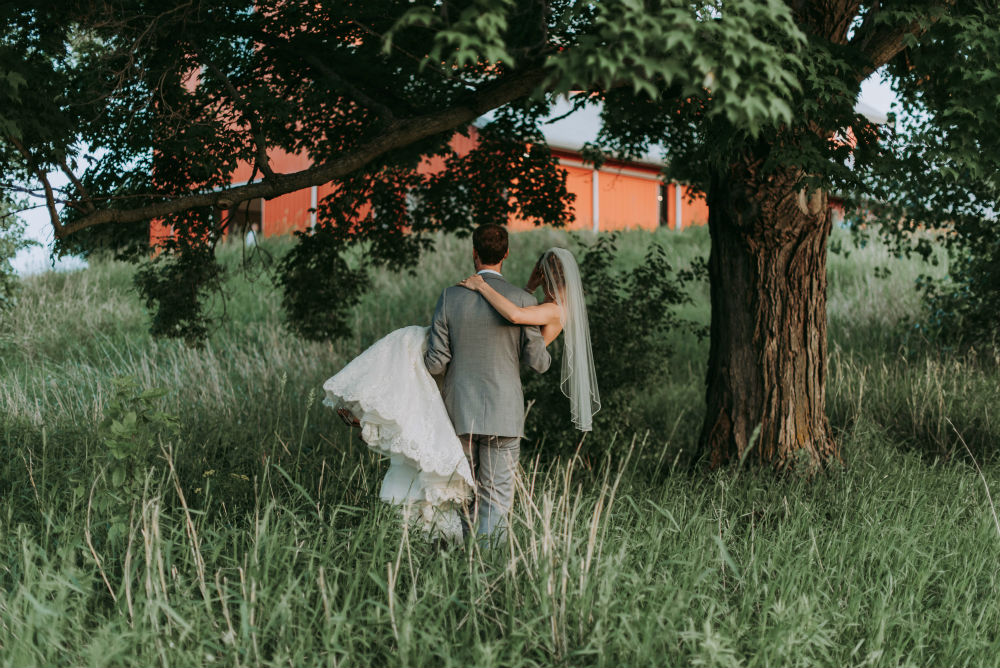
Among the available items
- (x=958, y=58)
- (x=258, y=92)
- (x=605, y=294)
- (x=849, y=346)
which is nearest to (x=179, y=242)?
(x=258, y=92)

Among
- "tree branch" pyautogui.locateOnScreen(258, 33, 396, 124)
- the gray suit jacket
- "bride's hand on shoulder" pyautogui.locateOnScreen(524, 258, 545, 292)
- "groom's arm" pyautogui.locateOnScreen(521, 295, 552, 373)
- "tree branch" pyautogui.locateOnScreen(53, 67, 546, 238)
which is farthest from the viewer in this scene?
"tree branch" pyautogui.locateOnScreen(258, 33, 396, 124)

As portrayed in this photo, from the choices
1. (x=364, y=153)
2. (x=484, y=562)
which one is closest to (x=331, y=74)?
(x=364, y=153)

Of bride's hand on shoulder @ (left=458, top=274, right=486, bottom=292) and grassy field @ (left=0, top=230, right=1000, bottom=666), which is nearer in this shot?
grassy field @ (left=0, top=230, right=1000, bottom=666)

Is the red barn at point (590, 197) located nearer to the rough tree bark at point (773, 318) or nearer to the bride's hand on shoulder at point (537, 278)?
the rough tree bark at point (773, 318)

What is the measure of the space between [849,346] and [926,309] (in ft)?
4.05

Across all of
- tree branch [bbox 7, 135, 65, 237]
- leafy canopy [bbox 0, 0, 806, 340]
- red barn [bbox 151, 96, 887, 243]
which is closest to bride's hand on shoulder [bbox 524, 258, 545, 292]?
leafy canopy [bbox 0, 0, 806, 340]

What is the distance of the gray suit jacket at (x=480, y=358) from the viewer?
4875 millimetres

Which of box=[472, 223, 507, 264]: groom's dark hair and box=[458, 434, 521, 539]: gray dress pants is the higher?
box=[472, 223, 507, 264]: groom's dark hair

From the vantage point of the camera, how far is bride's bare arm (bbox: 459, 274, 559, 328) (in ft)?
15.7

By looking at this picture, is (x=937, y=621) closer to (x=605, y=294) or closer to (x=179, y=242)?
(x=605, y=294)

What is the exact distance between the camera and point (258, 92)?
641 cm

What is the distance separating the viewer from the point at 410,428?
188 inches

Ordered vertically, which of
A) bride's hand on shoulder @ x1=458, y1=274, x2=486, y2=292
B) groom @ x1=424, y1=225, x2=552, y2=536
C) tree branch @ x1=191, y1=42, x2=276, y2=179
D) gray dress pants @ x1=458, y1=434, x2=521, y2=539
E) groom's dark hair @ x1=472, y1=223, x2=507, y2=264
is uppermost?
tree branch @ x1=191, y1=42, x2=276, y2=179

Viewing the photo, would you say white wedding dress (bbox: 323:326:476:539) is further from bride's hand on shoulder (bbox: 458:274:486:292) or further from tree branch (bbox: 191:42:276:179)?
tree branch (bbox: 191:42:276:179)
